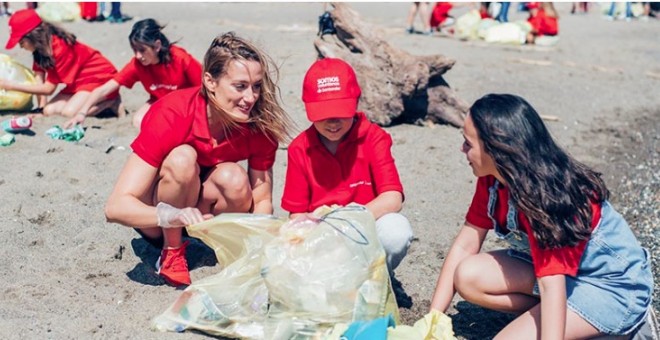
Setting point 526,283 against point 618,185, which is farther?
point 618,185

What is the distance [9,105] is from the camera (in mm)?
6598

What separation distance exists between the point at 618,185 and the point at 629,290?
2.79 metres

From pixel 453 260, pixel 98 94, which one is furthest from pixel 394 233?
pixel 98 94

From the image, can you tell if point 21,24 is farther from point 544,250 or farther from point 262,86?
point 544,250

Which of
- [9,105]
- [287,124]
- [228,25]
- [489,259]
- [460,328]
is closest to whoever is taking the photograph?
[489,259]

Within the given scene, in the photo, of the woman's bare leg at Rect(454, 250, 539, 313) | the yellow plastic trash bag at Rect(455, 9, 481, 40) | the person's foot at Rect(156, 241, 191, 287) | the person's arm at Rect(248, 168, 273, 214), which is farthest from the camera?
the yellow plastic trash bag at Rect(455, 9, 481, 40)

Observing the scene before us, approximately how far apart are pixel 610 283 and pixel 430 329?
0.67 metres

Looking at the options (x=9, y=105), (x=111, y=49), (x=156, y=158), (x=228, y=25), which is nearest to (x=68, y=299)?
(x=156, y=158)

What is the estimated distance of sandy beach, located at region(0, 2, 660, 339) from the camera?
3.35m

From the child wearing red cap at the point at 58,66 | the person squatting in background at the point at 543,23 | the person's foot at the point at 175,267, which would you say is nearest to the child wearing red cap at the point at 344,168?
the person's foot at the point at 175,267

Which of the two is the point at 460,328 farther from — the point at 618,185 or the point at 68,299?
the point at 618,185

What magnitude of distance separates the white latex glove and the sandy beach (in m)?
0.35

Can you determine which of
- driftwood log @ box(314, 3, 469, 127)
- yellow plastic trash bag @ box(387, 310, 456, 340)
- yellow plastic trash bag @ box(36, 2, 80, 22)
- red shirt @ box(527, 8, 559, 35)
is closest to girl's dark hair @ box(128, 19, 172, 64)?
driftwood log @ box(314, 3, 469, 127)

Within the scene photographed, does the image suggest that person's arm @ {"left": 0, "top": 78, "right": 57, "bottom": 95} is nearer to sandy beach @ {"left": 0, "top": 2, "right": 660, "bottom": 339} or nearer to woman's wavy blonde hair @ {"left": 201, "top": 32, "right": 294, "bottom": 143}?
sandy beach @ {"left": 0, "top": 2, "right": 660, "bottom": 339}
